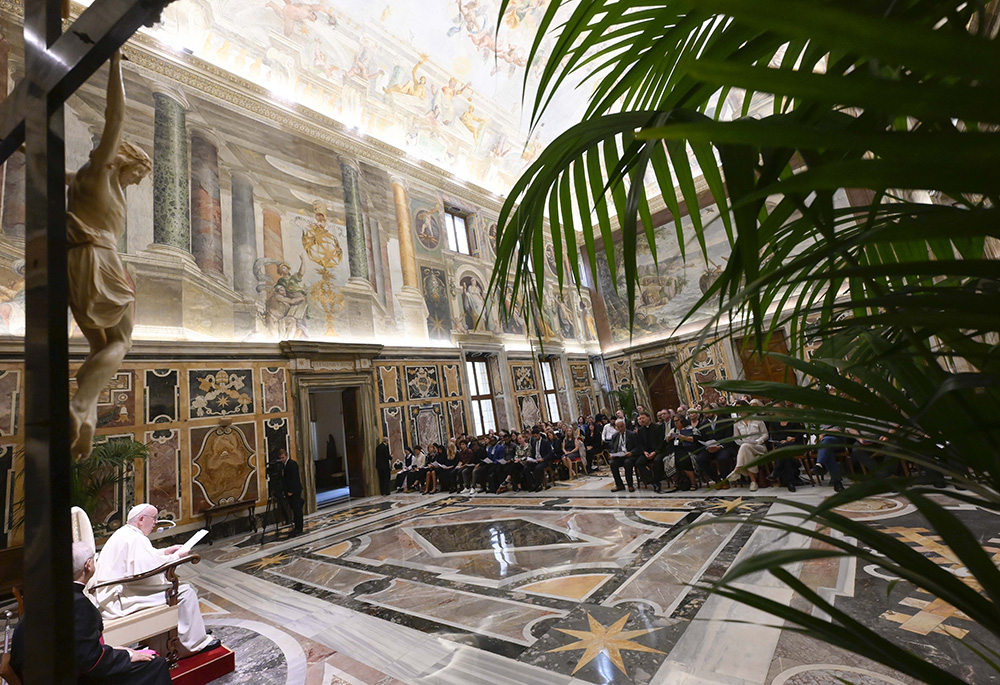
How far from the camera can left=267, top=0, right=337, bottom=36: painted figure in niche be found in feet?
34.2

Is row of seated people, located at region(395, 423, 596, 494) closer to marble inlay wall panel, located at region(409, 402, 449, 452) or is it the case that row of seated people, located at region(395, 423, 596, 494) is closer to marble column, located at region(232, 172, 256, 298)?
marble inlay wall panel, located at region(409, 402, 449, 452)

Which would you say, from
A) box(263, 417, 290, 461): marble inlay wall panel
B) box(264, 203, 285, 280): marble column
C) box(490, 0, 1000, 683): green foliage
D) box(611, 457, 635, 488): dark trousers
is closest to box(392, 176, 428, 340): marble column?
box(264, 203, 285, 280): marble column

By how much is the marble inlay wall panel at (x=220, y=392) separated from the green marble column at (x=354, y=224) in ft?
12.0

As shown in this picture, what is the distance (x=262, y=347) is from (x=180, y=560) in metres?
6.48

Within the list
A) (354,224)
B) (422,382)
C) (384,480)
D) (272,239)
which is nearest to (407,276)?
(354,224)

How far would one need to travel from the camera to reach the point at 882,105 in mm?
345

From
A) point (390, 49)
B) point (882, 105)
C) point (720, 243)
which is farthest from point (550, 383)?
point (882, 105)

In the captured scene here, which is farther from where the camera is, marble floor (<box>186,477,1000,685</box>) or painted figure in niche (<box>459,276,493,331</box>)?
painted figure in niche (<box>459,276,493,331</box>)

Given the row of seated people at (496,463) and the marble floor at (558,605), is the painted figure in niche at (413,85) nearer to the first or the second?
the row of seated people at (496,463)

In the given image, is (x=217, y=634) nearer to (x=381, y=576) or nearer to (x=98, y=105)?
(x=381, y=576)

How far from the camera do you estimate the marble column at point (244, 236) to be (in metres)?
9.45

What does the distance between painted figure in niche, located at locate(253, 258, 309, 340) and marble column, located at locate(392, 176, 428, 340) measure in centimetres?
273

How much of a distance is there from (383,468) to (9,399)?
612 centimetres

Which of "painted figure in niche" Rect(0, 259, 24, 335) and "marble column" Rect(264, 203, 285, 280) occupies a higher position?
"marble column" Rect(264, 203, 285, 280)
